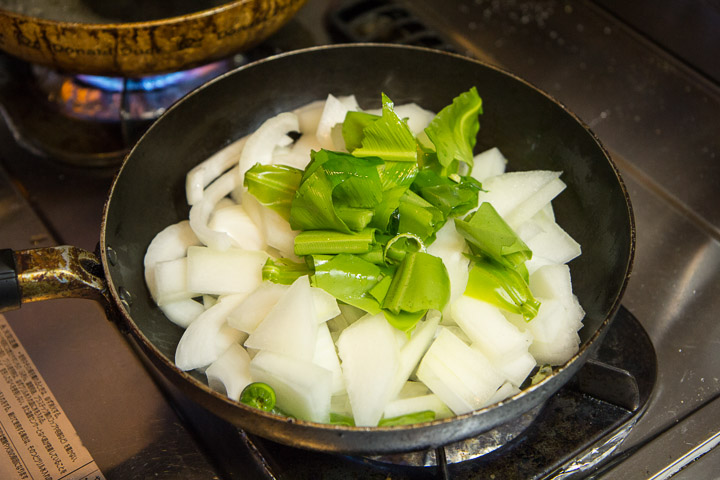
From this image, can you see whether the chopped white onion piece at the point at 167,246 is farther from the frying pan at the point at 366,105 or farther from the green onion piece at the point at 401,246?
the green onion piece at the point at 401,246

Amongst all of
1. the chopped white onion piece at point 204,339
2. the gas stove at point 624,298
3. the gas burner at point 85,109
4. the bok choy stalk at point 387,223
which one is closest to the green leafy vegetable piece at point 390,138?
the bok choy stalk at point 387,223

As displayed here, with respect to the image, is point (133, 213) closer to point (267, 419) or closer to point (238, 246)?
point (238, 246)

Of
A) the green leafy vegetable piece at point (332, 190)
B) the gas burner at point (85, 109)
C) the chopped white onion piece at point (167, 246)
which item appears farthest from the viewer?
the gas burner at point (85, 109)

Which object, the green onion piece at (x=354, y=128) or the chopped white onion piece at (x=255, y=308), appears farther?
the green onion piece at (x=354, y=128)

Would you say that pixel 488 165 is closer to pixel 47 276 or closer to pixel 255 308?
pixel 255 308

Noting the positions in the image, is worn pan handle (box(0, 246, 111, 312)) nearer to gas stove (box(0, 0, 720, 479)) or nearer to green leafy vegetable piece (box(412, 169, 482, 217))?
gas stove (box(0, 0, 720, 479))

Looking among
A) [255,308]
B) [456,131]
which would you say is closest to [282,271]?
[255,308]

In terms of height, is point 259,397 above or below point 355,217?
below

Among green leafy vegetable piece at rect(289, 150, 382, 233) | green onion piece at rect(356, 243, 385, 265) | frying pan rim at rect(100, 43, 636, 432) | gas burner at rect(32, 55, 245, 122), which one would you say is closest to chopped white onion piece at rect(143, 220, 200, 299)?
frying pan rim at rect(100, 43, 636, 432)
